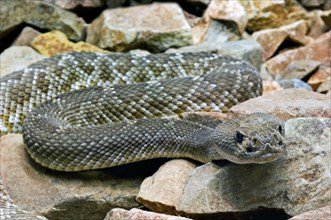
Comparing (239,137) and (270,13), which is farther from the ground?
(239,137)

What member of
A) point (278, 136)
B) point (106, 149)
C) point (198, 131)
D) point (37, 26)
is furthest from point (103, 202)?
point (37, 26)

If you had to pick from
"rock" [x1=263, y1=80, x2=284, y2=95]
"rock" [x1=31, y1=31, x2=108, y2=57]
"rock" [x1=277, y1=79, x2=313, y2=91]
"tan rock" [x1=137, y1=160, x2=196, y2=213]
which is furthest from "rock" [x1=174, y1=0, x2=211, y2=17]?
"tan rock" [x1=137, y1=160, x2=196, y2=213]

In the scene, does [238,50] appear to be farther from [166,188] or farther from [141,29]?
[166,188]

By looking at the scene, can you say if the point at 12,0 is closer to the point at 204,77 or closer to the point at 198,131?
the point at 204,77

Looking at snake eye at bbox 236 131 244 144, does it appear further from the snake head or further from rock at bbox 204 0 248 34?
rock at bbox 204 0 248 34

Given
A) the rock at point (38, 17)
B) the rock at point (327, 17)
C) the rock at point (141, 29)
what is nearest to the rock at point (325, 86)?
the rock at point (141, 29)

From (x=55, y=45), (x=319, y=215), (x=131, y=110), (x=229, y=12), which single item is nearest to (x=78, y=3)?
(x=55, y=45)
